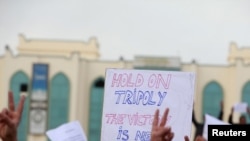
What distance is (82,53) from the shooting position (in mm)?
48094

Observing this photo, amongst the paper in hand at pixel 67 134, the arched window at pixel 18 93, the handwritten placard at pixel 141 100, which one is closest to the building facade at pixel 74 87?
the arched window at pixel 18 93

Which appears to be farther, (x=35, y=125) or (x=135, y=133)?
(x=35, y=125)

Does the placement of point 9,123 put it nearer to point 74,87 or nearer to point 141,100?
point 141,100

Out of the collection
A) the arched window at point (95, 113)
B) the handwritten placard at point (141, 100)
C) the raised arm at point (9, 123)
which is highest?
the arched window at point (95, 113)

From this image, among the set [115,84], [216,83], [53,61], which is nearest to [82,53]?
[53,61]

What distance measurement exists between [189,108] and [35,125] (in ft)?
120

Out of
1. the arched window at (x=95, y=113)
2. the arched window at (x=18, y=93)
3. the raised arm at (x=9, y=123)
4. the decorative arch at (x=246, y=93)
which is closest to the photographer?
the raised arm at (x=9, y=123)

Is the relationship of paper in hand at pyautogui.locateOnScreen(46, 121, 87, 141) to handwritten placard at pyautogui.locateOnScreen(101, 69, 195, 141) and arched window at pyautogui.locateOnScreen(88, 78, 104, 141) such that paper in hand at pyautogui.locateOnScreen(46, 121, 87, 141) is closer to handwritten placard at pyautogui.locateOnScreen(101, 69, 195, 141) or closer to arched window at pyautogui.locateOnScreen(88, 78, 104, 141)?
handwritten placard at pyautogui.locateOnScreen(101, 69, 195, 141)

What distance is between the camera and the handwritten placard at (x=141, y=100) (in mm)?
4820

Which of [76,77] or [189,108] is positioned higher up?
[76,77]

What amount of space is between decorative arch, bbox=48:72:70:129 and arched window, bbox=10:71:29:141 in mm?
1292

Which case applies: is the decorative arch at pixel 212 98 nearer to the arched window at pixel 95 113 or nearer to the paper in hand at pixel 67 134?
the arched window at pixel 95 113

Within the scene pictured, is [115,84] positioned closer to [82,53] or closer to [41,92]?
[41,92]

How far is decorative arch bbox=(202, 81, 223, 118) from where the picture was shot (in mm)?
41312
